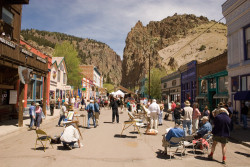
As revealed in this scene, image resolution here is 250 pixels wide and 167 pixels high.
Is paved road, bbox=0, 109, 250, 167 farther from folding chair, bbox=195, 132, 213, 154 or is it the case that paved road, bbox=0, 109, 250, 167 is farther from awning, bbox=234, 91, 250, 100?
awning, bbox=234, 91, 250, 100

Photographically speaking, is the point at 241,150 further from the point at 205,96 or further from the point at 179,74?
the point at 179,74

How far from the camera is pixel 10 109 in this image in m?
16.6

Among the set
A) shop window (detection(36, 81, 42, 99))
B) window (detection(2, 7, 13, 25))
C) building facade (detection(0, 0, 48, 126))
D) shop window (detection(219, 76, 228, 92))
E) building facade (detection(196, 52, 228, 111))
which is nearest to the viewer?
building facade (detection(0, 0, 48, 126))

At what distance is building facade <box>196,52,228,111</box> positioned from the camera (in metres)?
18.8

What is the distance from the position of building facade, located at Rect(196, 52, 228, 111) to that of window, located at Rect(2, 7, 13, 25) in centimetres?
1766

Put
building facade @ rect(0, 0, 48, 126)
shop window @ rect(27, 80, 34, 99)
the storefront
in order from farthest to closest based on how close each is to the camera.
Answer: the storefront → shop window @ rect(27, 80, 34, 99) → building facade @ rect(0, 0, 48, 126)

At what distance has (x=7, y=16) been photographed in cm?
1538

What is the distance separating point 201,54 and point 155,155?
108471 mm

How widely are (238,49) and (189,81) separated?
13972 millimetres

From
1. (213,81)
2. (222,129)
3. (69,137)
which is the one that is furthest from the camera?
(213,81)

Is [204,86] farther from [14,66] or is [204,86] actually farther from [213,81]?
[14,66]

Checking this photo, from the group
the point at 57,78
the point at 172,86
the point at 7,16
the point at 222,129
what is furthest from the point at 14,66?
the point at 172,86

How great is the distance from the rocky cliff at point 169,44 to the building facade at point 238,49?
233ft

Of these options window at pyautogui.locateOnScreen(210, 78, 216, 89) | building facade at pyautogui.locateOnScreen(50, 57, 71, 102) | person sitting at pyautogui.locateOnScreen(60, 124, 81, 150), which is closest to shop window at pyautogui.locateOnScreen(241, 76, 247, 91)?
window at pyautogui.locateOnScreen(210, 78, 216, 89)
